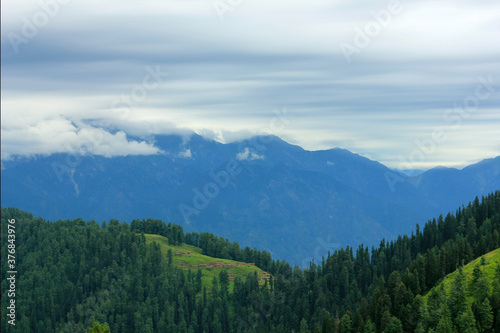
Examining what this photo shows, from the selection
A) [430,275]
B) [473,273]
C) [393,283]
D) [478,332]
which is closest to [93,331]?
[478,332]

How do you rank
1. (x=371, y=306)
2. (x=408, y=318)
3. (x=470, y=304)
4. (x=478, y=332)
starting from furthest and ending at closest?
(x=371, y=306)
(x=408, y=318)
(x=470, y=304)
(x=478, y=332)

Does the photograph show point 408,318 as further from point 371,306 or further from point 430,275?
point 430,275

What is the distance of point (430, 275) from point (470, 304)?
45875mm

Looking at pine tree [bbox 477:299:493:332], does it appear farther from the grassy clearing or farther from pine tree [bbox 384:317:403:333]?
pine tree [bbox 384:317:403:333]

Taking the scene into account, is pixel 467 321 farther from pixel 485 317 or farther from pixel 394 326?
pixel 394 326

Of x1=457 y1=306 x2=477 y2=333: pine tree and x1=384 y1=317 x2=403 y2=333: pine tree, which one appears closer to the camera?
x1=457 y1=306 x2=477 y2=333: pine tree

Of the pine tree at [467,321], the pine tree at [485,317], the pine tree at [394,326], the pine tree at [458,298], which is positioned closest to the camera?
the pine tree at [467,321]

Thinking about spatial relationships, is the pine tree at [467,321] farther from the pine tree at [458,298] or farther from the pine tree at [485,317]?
the pine tree at [458,298]

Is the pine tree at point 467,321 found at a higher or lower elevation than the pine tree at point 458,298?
lower

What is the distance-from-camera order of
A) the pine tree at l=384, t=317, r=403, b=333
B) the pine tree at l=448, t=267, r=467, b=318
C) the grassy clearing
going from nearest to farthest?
the pine tree at l=448, t=267, r=467, b=318
the pine tree at l=384, t=317, r=403, b=333
the grassy clearing

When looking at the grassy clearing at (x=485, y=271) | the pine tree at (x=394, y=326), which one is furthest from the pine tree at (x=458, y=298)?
the pine tree at (x=394, y=326)

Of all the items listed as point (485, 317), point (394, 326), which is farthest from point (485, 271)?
point (394, 326)

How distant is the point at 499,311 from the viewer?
127 meters

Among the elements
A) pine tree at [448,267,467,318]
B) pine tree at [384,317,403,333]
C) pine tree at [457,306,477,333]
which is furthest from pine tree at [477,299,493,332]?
pine tree at [384,317,403,333]
